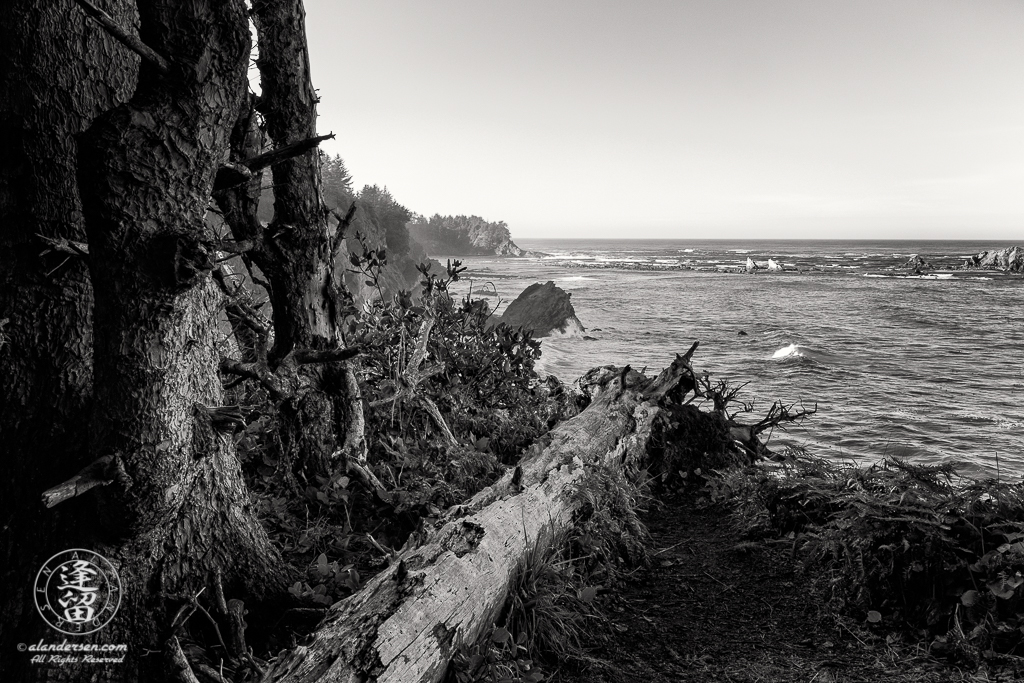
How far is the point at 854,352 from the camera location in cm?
1758

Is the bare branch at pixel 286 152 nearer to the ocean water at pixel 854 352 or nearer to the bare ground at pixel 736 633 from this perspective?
the bare ground at pixel 736 633

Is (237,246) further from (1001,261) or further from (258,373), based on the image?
(1001,261)

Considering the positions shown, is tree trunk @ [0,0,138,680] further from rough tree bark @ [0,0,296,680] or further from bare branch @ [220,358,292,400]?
bare branch @ [220,358,292,400]

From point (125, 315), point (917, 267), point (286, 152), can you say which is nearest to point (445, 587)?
point (125, 315)

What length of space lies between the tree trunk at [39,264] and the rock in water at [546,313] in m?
15.6

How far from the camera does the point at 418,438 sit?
5.58 meters

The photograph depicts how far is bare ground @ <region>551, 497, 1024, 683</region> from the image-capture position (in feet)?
10.3

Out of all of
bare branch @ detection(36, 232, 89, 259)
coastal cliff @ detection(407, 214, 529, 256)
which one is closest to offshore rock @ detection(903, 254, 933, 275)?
coastal cliff @ detection(407, 214, 529, 256)

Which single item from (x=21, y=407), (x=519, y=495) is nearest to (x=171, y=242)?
(x=21, y=407)

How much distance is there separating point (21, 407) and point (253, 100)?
7.59 feet

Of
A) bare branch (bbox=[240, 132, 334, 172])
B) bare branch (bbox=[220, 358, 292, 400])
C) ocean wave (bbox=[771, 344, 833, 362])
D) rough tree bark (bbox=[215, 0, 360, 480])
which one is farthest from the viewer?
ocean wave (bbox=[771, 344, 833, 362])

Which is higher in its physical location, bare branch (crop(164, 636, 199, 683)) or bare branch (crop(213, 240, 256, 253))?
bare branch (crop(213, 240, 256, 253))

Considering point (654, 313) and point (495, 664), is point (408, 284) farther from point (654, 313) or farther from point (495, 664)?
point (495, 664)

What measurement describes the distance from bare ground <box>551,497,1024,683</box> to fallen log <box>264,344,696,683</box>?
2.03 ft
